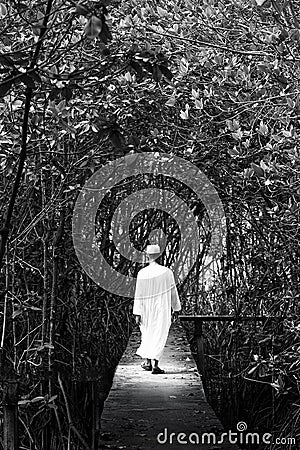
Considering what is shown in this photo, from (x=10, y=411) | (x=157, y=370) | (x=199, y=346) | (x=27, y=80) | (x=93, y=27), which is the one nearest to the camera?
(x=93, y=27)

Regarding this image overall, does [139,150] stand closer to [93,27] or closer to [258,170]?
[258,170]

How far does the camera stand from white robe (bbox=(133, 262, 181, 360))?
6.67 metres

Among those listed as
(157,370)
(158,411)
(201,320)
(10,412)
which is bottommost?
(158,411)

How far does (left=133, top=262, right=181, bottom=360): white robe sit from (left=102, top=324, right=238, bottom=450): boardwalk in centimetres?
24

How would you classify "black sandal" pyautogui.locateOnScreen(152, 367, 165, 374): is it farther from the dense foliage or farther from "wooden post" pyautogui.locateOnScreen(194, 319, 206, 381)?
"wooden post" pyautogui.locateOnScreen(194, 319, 206, 381)

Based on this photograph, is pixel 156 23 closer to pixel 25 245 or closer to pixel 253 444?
pixel 25 245

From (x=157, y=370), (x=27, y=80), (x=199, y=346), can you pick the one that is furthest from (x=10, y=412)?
(x=199, y=346)

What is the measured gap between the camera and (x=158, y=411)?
4.76 metres

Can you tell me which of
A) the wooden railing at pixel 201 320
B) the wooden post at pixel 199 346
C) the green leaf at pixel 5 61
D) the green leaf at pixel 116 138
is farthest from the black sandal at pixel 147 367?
the green leaf at pixel 5 61

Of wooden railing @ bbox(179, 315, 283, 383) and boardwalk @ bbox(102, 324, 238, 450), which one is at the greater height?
wooden railing @ bbox(179, 315, 283, 383)

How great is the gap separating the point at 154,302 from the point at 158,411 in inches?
82.7

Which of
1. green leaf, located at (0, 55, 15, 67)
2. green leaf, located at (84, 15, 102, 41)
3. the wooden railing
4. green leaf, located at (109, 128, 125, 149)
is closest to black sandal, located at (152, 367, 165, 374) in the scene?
the wooden railing

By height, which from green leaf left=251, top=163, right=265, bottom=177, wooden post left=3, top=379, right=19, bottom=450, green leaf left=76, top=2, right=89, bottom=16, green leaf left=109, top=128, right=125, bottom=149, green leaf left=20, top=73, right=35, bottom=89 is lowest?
wooden post left=3, top=379, right=19, bottom=450

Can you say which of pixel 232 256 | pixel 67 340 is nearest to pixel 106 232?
pixel 67 340
